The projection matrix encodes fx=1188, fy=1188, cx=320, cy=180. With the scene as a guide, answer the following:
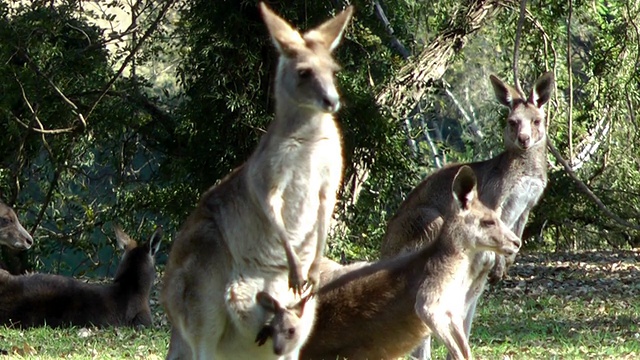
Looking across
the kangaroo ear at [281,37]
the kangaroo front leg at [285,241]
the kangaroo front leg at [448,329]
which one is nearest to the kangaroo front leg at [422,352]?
the kangaroo front leg at [448,329]

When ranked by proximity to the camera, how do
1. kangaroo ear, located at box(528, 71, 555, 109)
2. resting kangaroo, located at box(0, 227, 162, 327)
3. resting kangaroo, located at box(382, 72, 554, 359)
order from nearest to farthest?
resting kangaroo, located at box(382, 72, 554, 359)
kangaroo ear, located at box(528, 71, 555, 109)
resting kangaroo, located at box(0, 227, 162, 327)

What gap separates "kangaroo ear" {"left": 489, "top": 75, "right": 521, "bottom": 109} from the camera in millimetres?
9047

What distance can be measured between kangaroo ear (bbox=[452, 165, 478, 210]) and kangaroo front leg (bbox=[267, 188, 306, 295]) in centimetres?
143

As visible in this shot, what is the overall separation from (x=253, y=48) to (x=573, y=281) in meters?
4.08

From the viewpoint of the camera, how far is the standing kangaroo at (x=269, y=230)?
539 centimetres

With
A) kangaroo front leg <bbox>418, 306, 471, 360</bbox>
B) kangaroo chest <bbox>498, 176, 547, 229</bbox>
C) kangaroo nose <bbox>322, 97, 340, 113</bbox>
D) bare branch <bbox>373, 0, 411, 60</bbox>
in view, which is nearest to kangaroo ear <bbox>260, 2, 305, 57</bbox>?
kangaroo nose <bbox>322, 97, 340, 113</bbox>

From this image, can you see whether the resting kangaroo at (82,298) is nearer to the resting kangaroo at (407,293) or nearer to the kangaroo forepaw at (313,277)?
the resting kangaroo at (407,293)

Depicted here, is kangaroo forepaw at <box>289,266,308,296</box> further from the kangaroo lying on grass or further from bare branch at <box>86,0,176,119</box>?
bare branch at <box>86,0,176,119</box>

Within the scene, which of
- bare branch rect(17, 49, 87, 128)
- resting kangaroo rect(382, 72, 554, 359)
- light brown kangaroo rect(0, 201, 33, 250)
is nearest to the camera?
resting kangaroo rect(382, 72, 554, 359)

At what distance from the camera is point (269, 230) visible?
5.47m

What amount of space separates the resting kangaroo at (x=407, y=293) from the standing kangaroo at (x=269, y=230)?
769 mm

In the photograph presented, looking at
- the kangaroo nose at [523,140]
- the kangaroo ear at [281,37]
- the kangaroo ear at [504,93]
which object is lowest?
the kangaroo nose at [523,140]

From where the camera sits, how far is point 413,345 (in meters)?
6.39

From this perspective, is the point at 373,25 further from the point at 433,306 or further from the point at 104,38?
the point at 433,306
